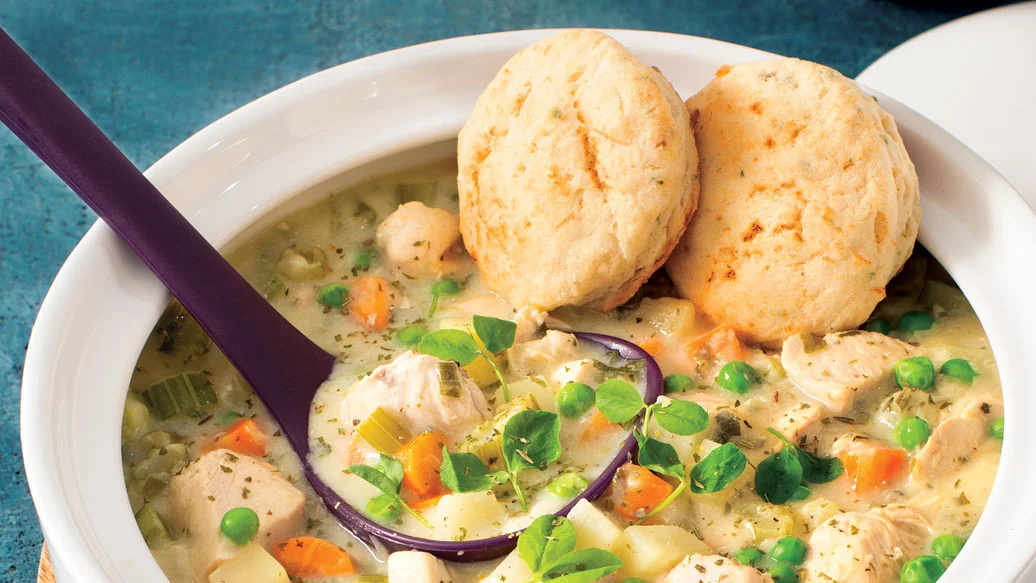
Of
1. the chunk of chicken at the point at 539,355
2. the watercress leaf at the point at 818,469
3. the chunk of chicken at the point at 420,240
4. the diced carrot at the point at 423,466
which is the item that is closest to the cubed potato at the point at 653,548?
the watercress leaf at the point at 818,469

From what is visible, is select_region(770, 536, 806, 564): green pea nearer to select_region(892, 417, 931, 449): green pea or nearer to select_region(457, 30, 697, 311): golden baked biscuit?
select_region(892, 417, 931, 449): green pea

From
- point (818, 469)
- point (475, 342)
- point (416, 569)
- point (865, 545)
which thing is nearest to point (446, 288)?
point (475, 342)

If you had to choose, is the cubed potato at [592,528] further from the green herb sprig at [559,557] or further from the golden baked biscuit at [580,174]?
the golden baked biscuit at [580,174]

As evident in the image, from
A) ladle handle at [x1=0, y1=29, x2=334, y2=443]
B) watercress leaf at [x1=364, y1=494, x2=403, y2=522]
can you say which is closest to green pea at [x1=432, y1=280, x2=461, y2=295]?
ladle handle at [x1=0, y1=29, x2=334, y2=443]

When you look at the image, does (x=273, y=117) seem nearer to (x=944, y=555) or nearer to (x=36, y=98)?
(x=36, y=98)

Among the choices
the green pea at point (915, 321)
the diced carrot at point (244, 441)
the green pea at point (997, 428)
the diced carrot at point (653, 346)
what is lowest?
the green pea at point (997, 428)
